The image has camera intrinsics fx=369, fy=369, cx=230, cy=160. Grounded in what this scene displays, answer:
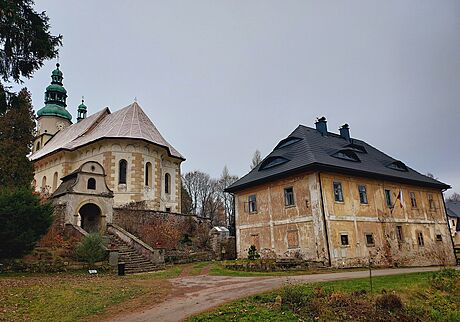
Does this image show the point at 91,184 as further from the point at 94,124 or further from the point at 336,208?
the point at 336,208

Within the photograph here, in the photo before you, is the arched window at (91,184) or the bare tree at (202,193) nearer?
the arched window at (91,184)

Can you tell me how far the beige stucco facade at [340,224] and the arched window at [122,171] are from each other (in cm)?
963

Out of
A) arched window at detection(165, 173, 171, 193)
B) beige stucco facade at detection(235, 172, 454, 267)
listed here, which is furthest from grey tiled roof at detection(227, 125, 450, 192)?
arched window at detection(165, 173, 171, 193)

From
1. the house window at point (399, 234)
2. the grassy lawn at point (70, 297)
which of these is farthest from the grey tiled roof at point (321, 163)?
the grassy lawn at point (70, 297)

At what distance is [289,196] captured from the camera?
2200 cm

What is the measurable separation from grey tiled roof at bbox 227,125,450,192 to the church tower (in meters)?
29.6

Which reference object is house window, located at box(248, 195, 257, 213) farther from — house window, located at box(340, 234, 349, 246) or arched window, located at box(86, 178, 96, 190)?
arched window, located at box(86, 178, 96, 190)

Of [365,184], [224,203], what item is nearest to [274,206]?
[365,184]

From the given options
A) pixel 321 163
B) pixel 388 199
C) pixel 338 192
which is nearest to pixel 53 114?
pixel 321 163

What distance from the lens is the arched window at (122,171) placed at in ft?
96.1

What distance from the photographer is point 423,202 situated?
27188 millimetres

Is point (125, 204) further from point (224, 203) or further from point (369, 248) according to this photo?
point (224, 203)

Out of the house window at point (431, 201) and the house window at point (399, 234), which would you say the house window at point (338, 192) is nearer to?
the house window at point (399, 234)

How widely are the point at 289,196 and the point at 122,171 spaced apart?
1437 centimetres
